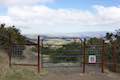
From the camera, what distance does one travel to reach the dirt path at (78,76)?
71.1 feet

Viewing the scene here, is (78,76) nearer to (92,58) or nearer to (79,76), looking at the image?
(79,76)

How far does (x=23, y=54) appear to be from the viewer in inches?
Result: 1038

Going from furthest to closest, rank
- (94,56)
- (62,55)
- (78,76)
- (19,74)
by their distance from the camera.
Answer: (62,55), (94,56), (78,76), (19,74)

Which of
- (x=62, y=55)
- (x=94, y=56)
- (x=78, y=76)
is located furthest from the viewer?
(x=62, y=55)

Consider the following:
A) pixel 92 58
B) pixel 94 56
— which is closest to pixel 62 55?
pixel 92 58

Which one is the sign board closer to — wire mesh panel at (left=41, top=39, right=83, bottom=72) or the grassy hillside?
wire mesh panel at (left=41, top=39, right=83, bottom=72)

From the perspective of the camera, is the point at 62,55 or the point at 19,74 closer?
the point at 19,74

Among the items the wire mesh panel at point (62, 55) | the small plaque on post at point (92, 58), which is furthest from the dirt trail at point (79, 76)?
the wire mesh panel at point (62, 55)

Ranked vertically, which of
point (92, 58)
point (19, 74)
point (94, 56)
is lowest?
point (19, 74)

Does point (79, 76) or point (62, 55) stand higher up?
point (62, 55)

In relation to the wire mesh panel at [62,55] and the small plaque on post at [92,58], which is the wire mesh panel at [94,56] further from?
the wire mesh panel at [62,55]

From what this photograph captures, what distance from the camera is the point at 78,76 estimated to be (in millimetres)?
22391

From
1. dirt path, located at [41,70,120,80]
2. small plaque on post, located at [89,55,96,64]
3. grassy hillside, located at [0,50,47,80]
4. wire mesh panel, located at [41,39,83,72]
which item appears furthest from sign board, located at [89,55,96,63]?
grassy hillside, located at [0,50,47,80]

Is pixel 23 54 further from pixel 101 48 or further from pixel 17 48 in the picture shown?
pixel 101 48
